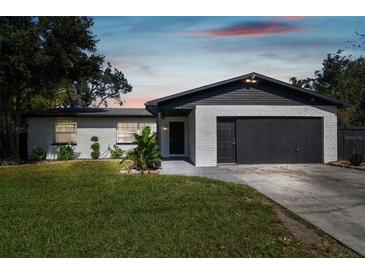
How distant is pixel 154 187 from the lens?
8875mm

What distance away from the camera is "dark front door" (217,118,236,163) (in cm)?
1453

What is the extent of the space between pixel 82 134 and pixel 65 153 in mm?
1640

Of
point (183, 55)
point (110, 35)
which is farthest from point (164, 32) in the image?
point (110, 35)

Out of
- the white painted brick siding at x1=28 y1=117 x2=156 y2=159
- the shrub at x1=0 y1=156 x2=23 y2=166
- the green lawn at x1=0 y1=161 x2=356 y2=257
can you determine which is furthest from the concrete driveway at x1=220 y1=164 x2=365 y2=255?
the shrub at x1=0 y1=156 x2=23 y2=166

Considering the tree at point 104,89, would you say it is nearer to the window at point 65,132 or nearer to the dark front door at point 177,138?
the window at point 65,132

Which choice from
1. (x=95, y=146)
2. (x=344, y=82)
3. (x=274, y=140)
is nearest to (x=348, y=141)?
(x=274, y=140)

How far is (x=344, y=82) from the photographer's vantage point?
1356 inches

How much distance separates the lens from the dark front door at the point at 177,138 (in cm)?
1955

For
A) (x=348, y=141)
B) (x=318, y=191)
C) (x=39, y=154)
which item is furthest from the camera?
(x=39, y=154)

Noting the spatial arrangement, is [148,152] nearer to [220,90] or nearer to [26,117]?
[220,90]

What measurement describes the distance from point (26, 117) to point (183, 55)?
11.4 m

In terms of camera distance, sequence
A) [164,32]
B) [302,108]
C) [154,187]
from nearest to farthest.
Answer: [154,187] → [164,32] → [302,108]

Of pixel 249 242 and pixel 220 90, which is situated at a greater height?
pixel 220 90

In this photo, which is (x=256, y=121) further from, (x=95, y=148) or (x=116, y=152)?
(x=95, y=148)
